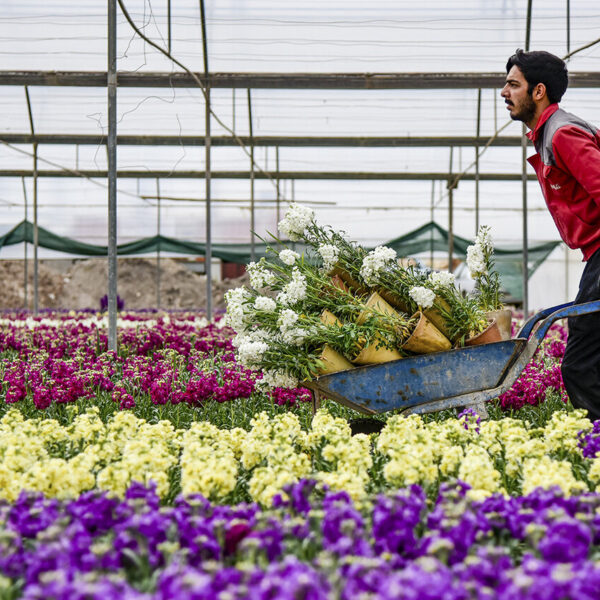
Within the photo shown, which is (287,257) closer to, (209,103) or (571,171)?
(571,171)

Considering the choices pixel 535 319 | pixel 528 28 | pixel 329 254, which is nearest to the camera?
pixel 535 319

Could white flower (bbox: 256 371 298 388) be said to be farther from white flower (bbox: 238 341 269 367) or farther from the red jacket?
the red jacket

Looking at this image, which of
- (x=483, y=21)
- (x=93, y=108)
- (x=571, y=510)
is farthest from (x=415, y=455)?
(x=93, y=108)

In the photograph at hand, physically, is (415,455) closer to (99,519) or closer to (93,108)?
(99,519)

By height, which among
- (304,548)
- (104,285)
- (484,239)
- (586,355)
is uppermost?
(104,285)

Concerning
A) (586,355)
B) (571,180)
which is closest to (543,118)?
(571,180)

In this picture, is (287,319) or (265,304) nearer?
(287,319)

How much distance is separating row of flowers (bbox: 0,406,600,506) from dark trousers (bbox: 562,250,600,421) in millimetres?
544

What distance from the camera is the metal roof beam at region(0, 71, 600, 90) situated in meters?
8.95

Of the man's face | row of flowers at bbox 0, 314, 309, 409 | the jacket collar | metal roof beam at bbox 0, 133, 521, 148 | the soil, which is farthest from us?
the soil

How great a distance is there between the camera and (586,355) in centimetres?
358

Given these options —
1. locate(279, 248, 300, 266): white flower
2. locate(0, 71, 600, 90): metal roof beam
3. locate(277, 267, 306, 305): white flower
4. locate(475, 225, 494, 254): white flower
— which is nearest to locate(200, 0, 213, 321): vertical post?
locate(0, 71, 600, 90): metal roof beam

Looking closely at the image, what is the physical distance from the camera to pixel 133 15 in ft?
34.1

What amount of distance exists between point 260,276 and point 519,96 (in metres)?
1.64
